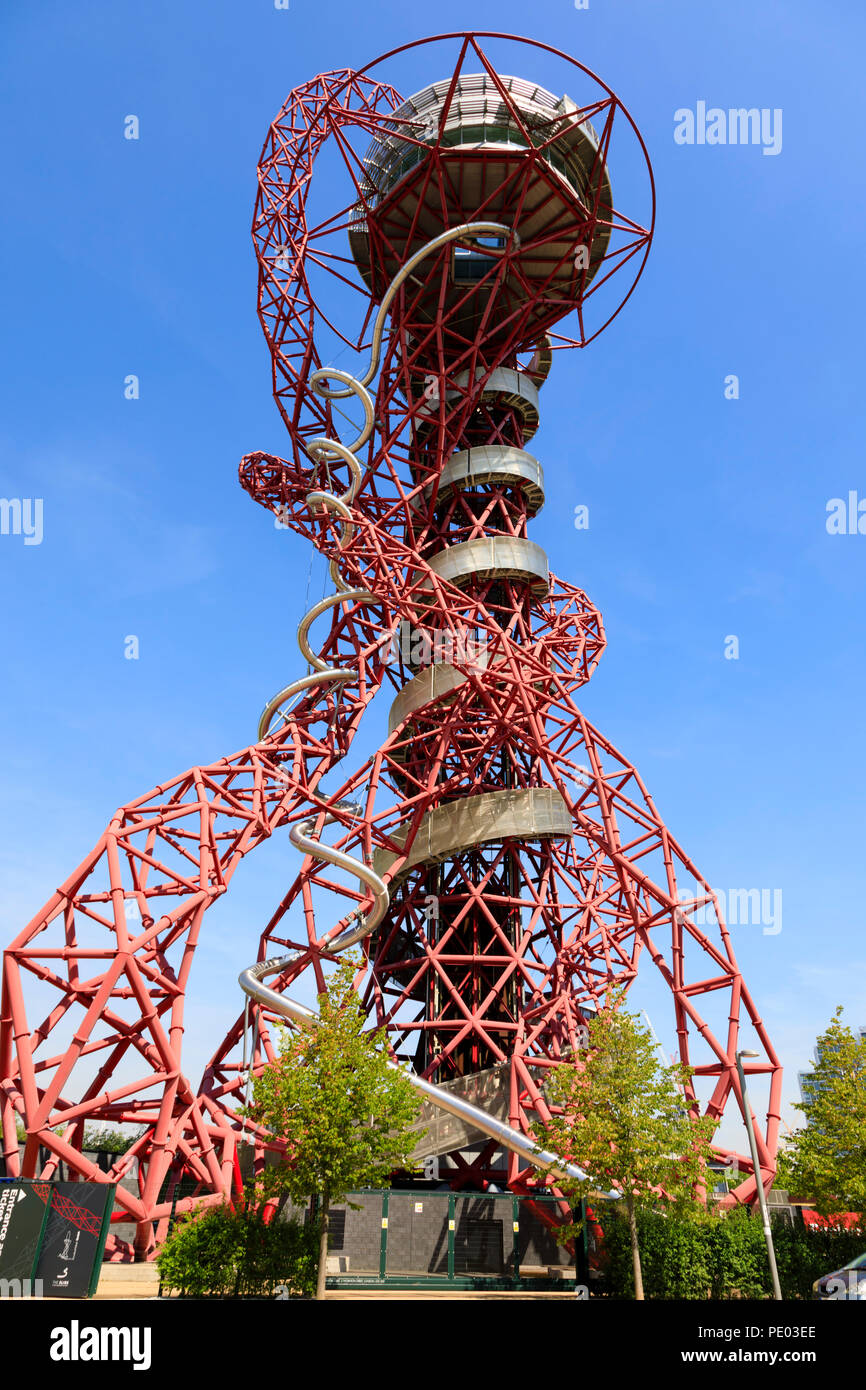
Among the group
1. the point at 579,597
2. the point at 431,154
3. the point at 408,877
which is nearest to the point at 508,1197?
the point at 408,877

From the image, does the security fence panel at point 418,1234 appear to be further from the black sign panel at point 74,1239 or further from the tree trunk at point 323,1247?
the black sign panel at point 74,1239

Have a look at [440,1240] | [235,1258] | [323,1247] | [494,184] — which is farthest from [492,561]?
[235,1258]

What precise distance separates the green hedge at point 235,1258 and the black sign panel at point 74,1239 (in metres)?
1.27

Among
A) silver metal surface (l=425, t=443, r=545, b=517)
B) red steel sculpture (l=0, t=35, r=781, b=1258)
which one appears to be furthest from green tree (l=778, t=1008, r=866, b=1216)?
silver metal surface (l=425, t=443, r=545, b=517)

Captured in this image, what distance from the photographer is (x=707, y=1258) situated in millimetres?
20172

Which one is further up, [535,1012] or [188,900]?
[188,900]

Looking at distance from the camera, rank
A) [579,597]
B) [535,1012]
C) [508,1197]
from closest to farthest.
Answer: [508,1197]
[535,1012]
[579,597]

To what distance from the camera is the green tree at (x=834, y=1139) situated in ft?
75.4

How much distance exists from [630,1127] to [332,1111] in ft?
22.5

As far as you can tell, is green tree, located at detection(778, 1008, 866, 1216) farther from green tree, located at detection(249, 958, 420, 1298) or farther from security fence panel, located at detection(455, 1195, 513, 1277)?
green tree, located at detection(249, 958, 420, 1298)

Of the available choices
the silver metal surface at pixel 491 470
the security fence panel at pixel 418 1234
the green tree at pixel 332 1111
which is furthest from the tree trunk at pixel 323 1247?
the silver metal surface at pixel 491 470
